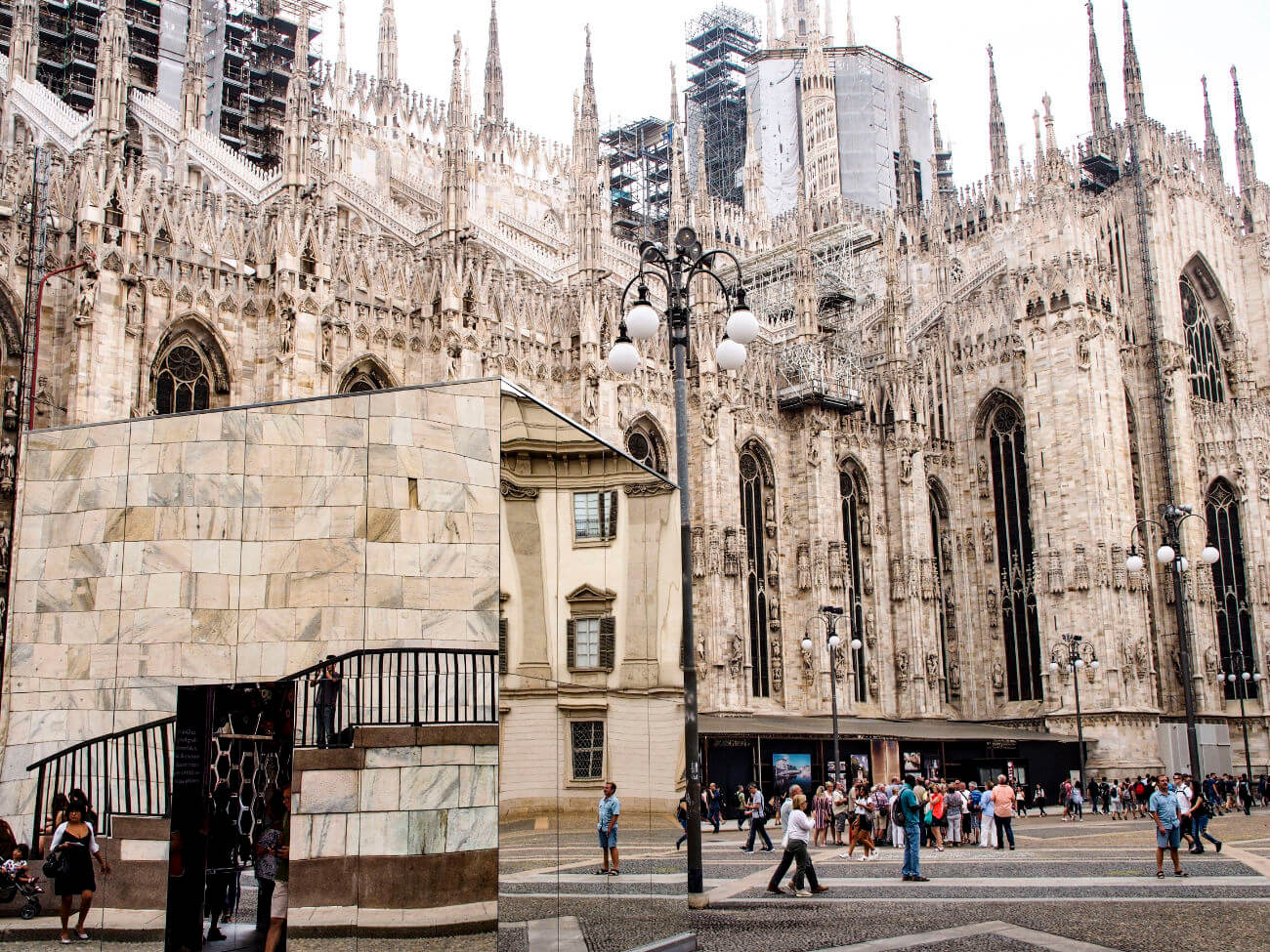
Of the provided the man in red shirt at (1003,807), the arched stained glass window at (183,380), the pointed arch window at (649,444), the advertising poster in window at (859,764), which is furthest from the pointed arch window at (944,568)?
the arched stained glass window at (183,380)

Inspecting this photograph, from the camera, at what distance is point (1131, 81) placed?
52.7 meters

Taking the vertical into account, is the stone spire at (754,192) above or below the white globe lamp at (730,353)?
above

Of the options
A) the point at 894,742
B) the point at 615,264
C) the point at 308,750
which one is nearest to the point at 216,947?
the point at 308,750

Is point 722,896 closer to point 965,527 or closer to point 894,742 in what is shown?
point 894,742

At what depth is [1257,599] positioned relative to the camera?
158 ft

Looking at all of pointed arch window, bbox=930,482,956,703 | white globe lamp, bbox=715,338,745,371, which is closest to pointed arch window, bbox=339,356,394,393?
white globe lamp, bbox=715,338,745,371

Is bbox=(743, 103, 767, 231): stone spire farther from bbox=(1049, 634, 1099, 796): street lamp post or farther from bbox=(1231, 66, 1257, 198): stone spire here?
bbox=(1049, 634, 1099, 796): street lamp post

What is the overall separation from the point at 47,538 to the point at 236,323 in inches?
884

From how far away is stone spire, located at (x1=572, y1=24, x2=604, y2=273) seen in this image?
122 ft

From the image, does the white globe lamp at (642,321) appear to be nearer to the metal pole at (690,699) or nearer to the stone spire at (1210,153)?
the metal pole at (690,699)

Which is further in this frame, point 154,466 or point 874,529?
point 874,529

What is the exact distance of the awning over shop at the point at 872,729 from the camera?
3325cm

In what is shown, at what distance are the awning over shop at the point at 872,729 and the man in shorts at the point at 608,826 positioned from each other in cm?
2247

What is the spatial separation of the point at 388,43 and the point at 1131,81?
37471mm
